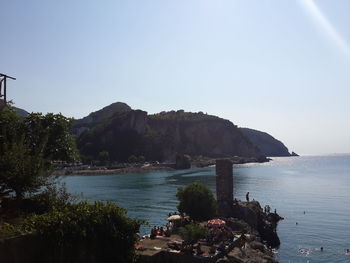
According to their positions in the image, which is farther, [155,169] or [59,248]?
[155,169]

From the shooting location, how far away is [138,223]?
749 inches

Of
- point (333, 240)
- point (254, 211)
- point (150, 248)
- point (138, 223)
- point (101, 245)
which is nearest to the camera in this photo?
point (101, 245)

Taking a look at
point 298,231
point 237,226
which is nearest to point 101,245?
point 237,226

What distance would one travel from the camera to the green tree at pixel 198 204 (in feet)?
125

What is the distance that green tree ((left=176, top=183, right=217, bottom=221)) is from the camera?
3812 centimetres

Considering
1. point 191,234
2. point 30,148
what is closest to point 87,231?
point 30,148

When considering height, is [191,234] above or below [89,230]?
below

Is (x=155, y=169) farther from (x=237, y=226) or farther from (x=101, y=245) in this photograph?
(x=101, y=245)

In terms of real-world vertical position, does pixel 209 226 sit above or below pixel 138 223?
below

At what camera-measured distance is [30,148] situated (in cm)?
2484

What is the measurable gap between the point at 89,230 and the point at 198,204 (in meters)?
22.7

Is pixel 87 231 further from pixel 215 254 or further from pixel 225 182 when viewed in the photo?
pixel 225 182

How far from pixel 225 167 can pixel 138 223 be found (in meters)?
30.6

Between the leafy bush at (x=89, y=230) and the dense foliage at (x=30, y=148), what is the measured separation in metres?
4.07
